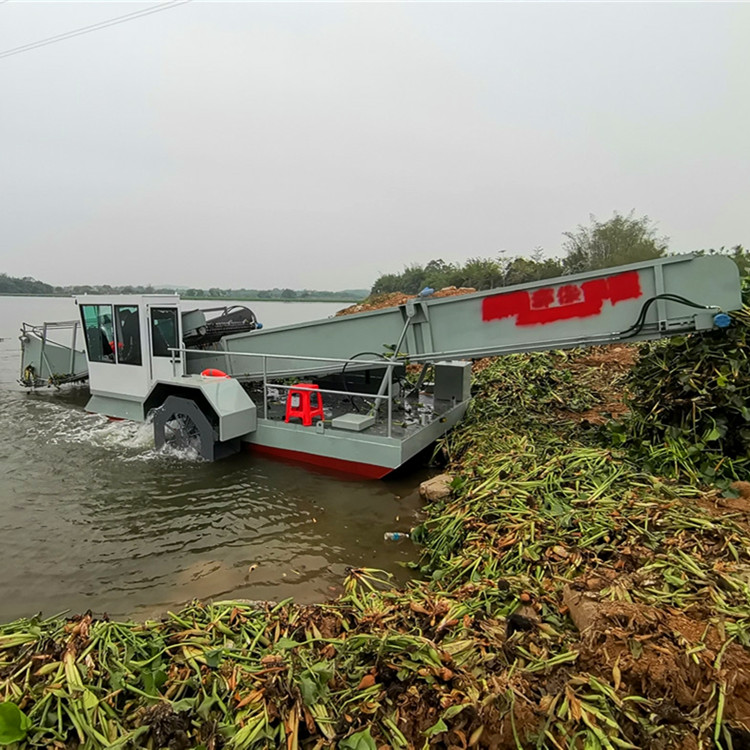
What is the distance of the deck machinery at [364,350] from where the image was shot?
452 cm

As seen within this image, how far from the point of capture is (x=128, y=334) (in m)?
7.91

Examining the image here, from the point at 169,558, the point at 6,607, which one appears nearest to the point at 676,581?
the point at 169,558

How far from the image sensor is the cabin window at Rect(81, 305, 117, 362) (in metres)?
8.12

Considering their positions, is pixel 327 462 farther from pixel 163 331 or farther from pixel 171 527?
pixel 163 331

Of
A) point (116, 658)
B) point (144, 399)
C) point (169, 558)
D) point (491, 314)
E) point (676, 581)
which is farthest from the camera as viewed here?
point (144, 399)

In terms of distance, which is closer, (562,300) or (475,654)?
(475,654)

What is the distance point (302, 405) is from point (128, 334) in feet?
11.6

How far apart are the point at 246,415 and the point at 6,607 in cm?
344

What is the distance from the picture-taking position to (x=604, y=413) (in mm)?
6891

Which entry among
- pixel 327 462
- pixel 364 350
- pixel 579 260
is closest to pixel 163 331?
pixel 364 350

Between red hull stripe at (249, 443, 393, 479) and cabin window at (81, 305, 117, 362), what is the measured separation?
3.47m

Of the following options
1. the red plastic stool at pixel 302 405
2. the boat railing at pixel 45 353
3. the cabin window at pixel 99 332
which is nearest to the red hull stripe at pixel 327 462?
the red plastic stool at pixel 302 405

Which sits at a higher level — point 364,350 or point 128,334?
point 128,334

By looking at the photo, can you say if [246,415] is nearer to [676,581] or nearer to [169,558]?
[169,558]
